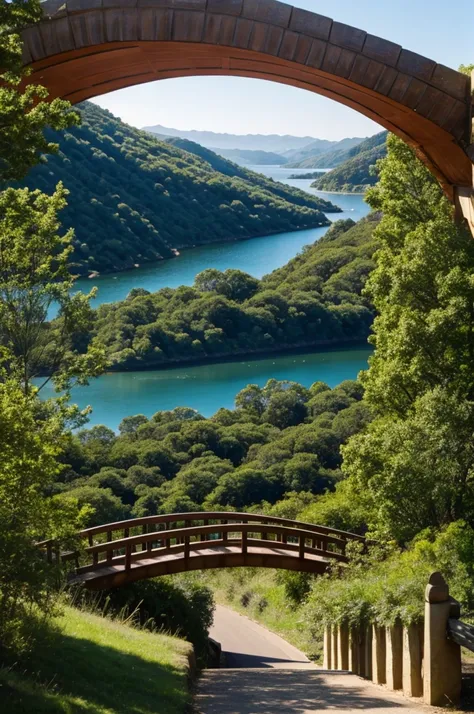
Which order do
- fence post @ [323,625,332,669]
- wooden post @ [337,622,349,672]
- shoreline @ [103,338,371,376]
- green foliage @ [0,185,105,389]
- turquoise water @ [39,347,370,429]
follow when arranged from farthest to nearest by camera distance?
shoreline @ [103,338,371,376] < turquoise water @ [39,347,370,429] < fence post @ [323,625,332,669] < green foliage @ [0,185,105,389] < wooden post @ [337,622,349,672]

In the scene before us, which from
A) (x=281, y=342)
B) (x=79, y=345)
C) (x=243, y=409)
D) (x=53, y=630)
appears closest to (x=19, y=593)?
(x=53, y=630)

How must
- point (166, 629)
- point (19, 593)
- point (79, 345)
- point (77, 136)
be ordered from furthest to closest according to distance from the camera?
point (77, 136), point (79, 345), point (166, 629), point (19, 593)

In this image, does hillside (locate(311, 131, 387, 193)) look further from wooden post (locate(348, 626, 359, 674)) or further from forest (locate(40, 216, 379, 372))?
wooden post (locate(348, 626, 359, 674))

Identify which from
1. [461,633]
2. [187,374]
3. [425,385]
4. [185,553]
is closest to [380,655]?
[461,633]

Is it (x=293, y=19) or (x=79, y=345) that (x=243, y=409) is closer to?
(x=79, y=345)

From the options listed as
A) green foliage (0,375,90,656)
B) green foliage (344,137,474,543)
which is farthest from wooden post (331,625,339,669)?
green foliage (0,375,90,656)

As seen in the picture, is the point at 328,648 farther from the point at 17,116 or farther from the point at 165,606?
the point at 17,116
